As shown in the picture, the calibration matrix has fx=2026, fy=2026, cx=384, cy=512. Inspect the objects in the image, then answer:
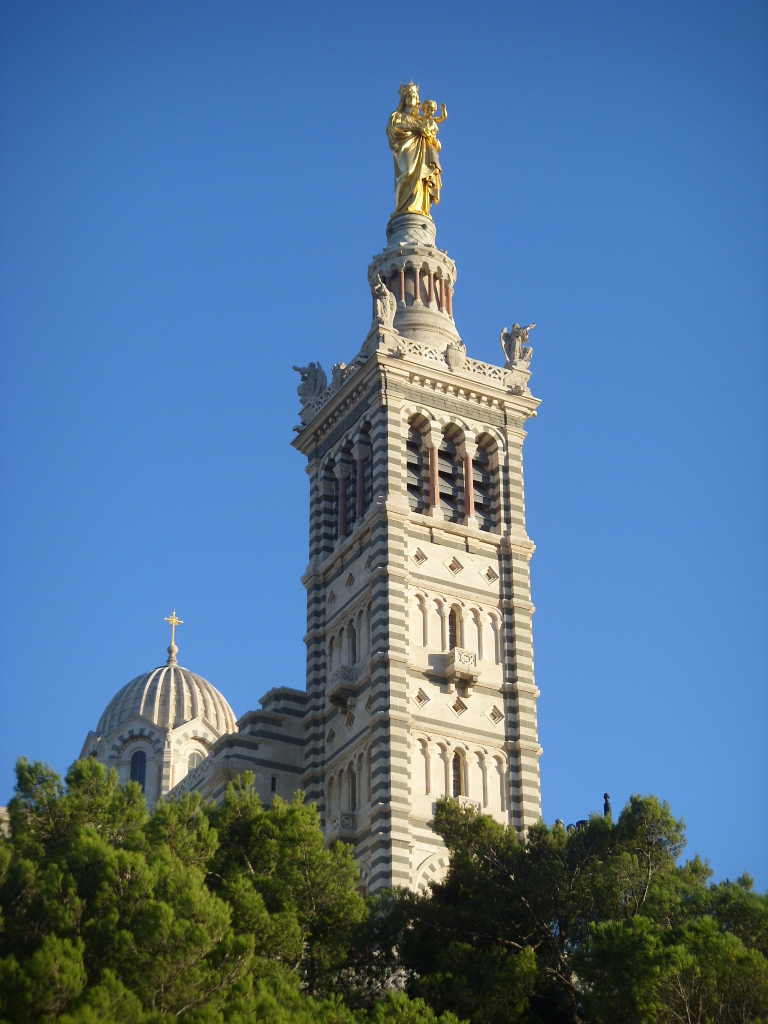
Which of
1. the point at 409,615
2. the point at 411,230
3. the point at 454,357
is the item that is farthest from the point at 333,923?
the point at 411,230

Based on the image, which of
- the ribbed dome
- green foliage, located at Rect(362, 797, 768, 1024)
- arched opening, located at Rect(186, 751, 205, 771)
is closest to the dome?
the ribbed dome

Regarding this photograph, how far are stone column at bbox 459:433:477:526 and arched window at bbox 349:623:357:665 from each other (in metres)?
4.71

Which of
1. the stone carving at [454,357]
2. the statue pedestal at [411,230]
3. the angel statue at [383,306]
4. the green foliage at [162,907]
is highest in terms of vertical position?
the statue pedestal at [411,230]

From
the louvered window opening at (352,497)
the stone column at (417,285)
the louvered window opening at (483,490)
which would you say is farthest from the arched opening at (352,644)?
the stone column at (417,285)

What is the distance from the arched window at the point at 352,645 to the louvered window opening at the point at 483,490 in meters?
5.15

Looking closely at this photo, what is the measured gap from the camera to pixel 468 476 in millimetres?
60125

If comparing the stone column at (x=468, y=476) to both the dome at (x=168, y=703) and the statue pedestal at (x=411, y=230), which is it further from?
the dome at (x=168, y=703)

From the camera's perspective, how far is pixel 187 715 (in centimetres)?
7912

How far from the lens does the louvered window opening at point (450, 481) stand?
5988 centimetres

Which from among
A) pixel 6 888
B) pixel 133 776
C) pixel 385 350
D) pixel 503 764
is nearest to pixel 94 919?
pixel 6 888

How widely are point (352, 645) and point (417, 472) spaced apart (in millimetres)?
5790

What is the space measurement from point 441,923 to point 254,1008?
308 inches

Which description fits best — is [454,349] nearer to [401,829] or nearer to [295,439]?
[295,439]

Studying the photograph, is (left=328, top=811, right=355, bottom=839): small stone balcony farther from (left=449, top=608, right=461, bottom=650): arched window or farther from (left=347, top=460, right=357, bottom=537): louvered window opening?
(left=347, top=460, right=357, bottom=537): louvered window opening
